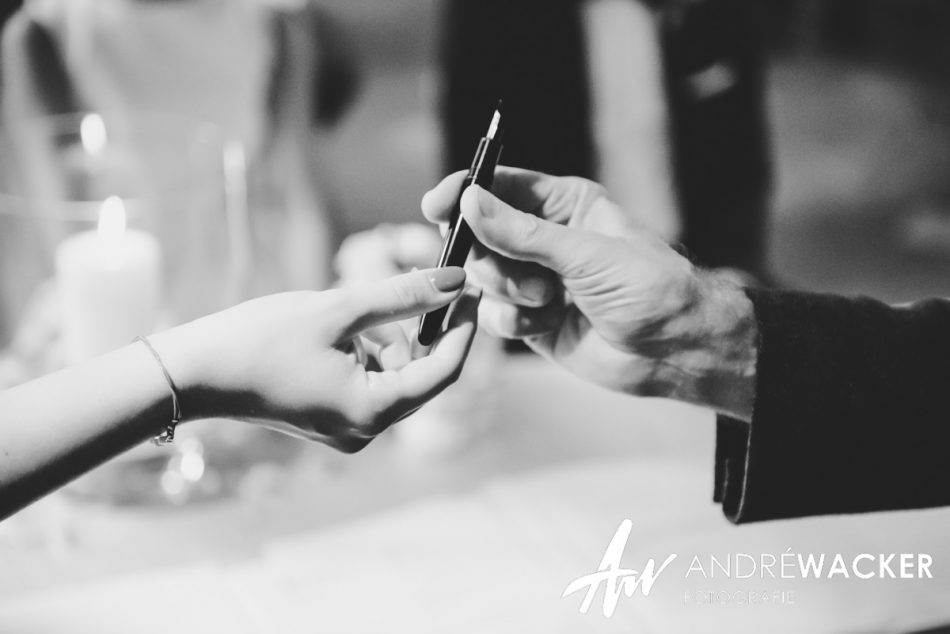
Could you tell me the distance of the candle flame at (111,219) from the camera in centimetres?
73

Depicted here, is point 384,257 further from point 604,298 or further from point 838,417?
point 838,417

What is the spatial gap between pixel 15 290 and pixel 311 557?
68 cm

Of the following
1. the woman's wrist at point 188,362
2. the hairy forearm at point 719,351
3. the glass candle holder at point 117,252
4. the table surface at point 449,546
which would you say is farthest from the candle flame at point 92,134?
the hairy forearm at point 719,351

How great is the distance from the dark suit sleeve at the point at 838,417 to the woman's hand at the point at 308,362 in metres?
0.23

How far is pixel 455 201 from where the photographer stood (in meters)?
0.59

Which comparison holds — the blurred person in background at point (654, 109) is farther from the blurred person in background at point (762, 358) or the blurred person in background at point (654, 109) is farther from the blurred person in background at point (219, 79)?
the blurred person in background at point (762, 358)

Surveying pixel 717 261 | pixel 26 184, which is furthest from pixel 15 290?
pixel 717 261

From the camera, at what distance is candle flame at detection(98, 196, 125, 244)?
2.40ft

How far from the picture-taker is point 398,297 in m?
0.53

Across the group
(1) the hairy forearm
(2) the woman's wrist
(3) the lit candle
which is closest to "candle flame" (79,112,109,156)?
(3) the lit candle

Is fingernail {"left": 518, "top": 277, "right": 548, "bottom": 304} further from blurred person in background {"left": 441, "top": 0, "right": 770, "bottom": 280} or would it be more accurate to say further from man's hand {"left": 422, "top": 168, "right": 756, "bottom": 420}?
blurred person in background {"left": 441, "top": 0, "right": 770, "bottom": 280}

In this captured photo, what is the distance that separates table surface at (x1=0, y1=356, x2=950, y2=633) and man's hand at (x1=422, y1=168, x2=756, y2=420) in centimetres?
10

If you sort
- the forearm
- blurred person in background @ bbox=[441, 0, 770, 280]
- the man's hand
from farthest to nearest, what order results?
blurred person in background @ bbox=[441, 0, 770, 280] < the man's hand < the forearm

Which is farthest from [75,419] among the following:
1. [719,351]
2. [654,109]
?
[654,109]
